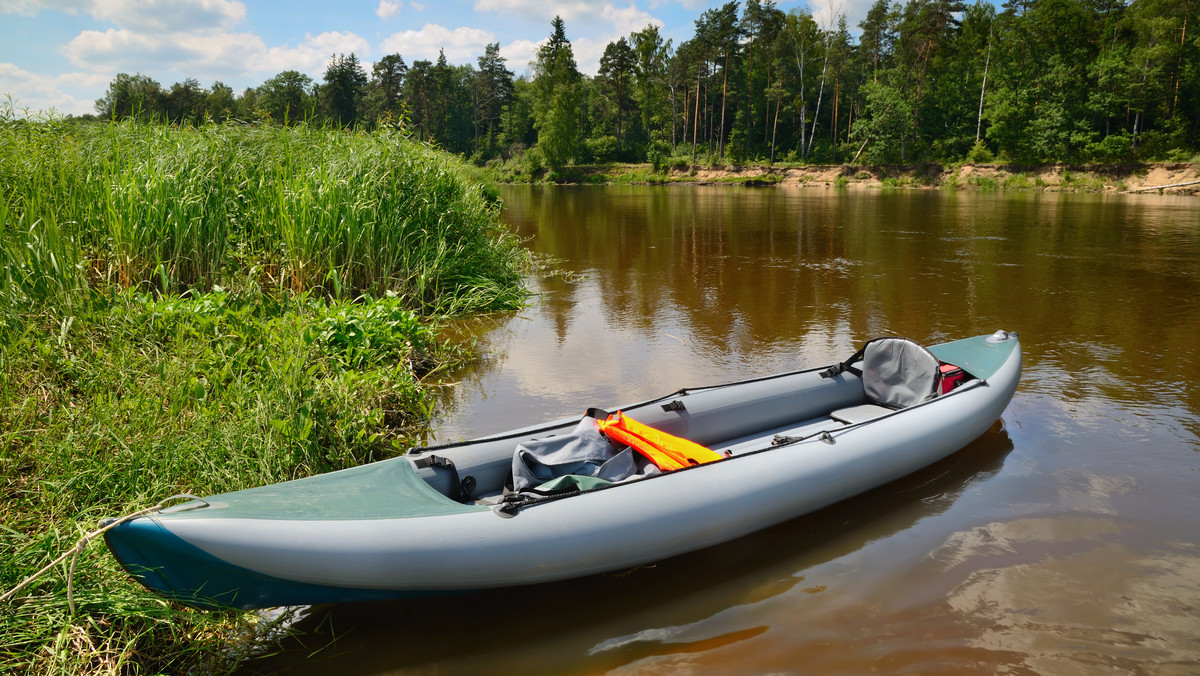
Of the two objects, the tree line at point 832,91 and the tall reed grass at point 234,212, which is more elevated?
the tree line at point 832,91

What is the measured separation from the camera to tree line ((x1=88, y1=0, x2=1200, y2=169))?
29641 mm

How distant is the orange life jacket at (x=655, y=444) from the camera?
319 centimetres

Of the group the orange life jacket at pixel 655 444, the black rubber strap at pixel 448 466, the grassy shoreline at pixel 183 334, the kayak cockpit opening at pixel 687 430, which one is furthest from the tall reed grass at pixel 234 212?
the orange life jacket at pixel 655 444

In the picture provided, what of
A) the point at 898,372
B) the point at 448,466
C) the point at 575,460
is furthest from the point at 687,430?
the point at 898,372

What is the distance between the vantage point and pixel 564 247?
13117mm

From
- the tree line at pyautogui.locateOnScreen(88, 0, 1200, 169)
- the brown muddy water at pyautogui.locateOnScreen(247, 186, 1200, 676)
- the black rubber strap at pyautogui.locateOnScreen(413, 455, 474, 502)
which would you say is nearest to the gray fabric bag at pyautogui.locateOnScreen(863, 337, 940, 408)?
the brown muddy water at pyautogui.locateOnScreen(247, 186, 1200, 676)

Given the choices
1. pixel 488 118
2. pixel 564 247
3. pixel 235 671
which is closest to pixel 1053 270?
pixel 564 247

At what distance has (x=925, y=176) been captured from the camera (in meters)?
32.4

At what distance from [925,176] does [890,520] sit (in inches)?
1306

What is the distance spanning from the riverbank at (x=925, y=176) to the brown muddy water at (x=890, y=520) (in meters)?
17.8

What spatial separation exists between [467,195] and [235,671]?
6.57m

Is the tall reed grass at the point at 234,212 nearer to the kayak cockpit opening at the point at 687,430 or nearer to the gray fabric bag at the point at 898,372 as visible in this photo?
the kayak cockpit opening at the point at 687,430

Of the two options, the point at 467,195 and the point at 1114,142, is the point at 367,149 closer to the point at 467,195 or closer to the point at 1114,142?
the point at 467,195

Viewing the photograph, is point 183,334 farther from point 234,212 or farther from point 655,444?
point 655,444
